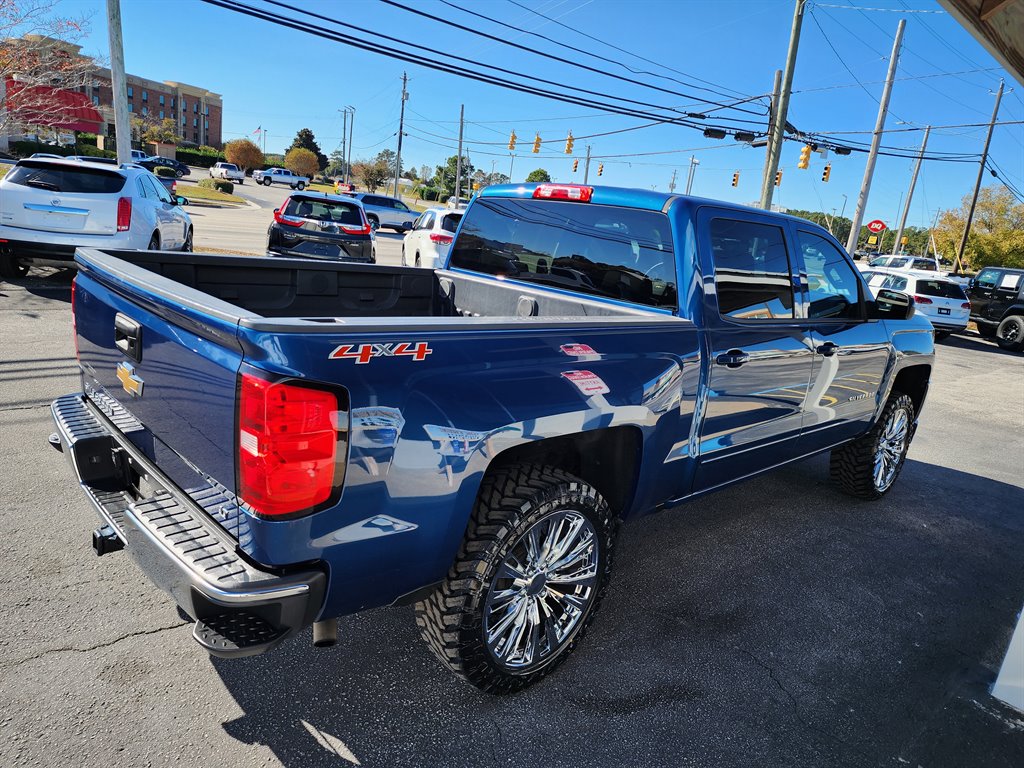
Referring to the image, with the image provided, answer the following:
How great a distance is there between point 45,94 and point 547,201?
20.3 meters

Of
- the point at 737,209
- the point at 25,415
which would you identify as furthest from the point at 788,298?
the point at 25,415

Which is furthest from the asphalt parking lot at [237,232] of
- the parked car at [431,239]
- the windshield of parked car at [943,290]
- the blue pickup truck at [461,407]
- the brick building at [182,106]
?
the brick building at [182,106]

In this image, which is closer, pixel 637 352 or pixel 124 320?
pixel 124 320

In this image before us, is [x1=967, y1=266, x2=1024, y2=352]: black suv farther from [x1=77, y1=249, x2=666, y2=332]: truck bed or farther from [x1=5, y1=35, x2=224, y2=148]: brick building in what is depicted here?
[x1=5, y1=35, x2=224, y2=148]: brick building

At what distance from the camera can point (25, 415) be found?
15.6ft

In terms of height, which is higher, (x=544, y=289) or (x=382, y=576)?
(x=544, y=289)

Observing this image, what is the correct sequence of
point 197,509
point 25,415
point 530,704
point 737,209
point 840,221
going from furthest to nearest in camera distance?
1. point 840,221
2. point 25,415
3. point 737,209
4. point 530,704
5. point 197,509

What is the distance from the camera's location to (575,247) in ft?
11.6

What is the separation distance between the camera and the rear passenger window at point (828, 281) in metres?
3.94

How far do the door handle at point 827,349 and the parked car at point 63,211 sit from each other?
8.61m

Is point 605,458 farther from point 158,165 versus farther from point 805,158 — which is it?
point 158,165

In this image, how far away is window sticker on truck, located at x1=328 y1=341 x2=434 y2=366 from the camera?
1.81 meters

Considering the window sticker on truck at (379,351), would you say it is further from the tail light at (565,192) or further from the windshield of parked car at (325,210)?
the windshield of parked car at (325,210)

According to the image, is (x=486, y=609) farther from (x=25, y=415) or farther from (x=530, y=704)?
(x=25, y=415)
